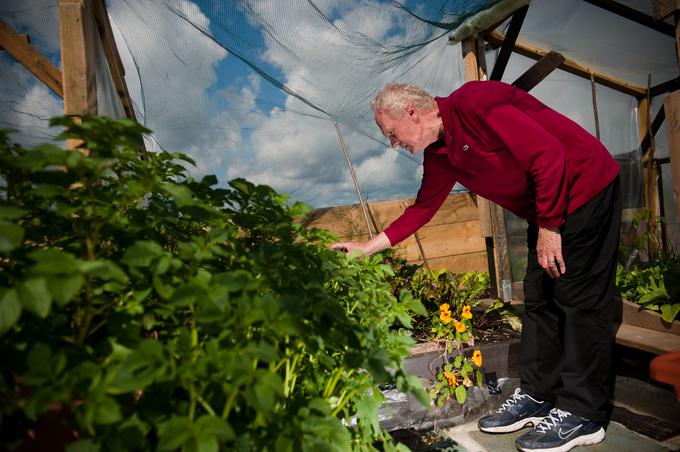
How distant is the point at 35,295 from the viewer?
490 millimetres

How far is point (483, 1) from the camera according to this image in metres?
3.17

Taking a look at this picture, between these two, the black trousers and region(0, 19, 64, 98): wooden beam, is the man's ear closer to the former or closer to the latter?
the black trousers

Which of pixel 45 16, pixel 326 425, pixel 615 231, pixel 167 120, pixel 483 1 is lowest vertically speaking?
pixel 326 425

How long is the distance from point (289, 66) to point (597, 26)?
2782 millimetres

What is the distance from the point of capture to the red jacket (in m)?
1.57

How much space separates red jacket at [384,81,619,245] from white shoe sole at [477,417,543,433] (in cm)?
92

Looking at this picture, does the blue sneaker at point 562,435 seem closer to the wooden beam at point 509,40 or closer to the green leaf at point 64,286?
the green leaf at point 64,286

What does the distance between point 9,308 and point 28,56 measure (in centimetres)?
203

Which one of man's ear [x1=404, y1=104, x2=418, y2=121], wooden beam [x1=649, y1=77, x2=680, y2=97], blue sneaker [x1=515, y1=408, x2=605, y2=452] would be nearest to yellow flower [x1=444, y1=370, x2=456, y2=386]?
blue sneaker [x1=515, y1=408, x2=605, y2=452]

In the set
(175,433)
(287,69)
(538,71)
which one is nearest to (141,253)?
(175,433)

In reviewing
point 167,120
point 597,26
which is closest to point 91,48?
point 167,120

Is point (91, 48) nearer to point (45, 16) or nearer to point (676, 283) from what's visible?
point (45, 16)

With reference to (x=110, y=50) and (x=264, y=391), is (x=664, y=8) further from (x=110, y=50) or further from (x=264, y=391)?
(x=110, y=50)

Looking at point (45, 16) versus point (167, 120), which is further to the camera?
point (167, 120)
